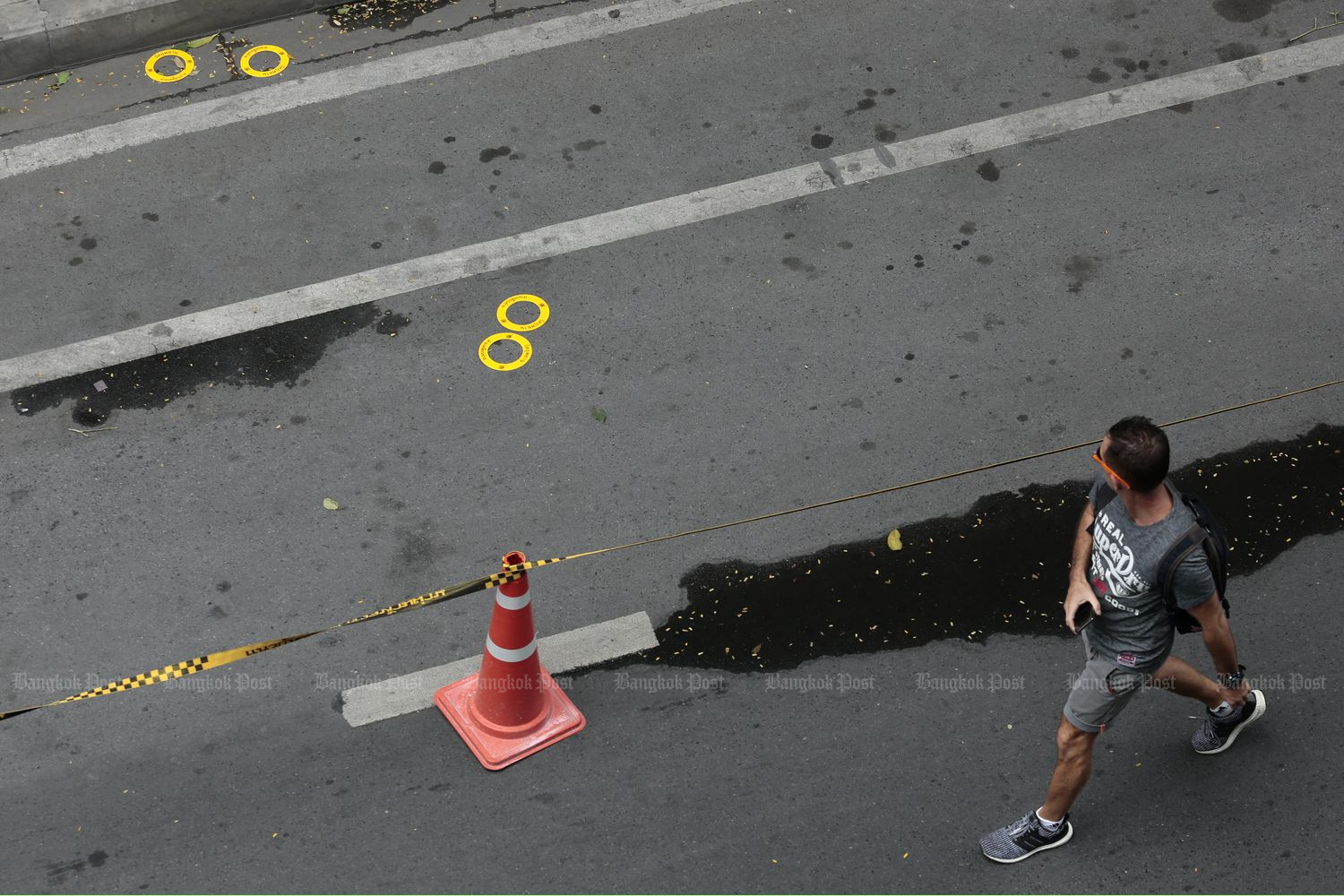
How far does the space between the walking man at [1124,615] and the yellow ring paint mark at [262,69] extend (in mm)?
5817

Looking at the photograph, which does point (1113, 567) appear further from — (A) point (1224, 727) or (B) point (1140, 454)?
(A) point (1224, 727)

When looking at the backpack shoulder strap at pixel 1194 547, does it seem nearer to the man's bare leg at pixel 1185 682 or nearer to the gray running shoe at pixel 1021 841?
the man's bare leg at pixel 1185 682

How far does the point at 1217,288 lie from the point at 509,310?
12.1ft

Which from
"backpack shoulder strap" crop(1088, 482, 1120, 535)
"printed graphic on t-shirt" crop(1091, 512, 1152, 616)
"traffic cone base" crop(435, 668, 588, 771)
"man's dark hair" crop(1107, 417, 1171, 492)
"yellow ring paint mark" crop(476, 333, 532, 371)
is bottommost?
"traffic cone base" crop(435, 668, 588, 771)

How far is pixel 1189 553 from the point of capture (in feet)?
14.0

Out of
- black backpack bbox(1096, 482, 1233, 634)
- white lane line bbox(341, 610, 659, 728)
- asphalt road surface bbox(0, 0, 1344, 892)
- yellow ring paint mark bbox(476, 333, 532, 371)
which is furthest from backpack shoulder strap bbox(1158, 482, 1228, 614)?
yellow ring paint mark bbox(476, 333, 532, 371)

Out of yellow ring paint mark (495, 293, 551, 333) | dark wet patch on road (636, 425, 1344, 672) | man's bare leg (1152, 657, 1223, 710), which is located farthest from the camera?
yellow ring paint mark (495, 293, 551, 333)

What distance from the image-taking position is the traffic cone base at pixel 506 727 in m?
5.32

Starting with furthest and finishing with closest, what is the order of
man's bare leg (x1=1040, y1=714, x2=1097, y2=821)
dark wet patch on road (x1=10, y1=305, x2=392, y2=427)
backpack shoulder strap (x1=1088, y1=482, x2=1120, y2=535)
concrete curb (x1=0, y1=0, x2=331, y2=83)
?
concrete curb (x1=0, y1=0, x2=331, y2=83) → dark wet patch on road (x1=10, y1=305, x2=392, y2=427) → man's bare leg (x1=1040, y1=714, x2=1097, y2=821) → backpack shoulder strap (x1=1088, y1=482, x2=1120, y2=535)

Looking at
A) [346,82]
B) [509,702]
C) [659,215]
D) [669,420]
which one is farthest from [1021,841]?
[346,82]

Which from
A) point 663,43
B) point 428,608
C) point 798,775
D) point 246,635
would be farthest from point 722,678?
point 663,43

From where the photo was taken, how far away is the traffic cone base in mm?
5324

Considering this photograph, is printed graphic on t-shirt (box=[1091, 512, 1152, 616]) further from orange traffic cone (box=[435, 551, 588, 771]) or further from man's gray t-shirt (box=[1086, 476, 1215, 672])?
orange traffic cone (box=[435, 551, 588, 771])

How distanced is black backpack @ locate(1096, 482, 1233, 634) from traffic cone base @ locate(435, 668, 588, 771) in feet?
7.65
